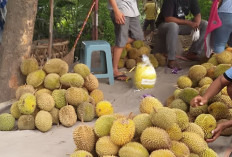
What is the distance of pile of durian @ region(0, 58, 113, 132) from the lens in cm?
306

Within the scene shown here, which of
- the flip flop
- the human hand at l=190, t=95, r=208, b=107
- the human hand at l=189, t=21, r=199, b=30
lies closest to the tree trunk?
the flip flop

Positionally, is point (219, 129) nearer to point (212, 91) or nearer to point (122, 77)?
point (212, 91)

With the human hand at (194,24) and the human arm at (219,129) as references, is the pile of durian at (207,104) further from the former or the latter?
the human hand at (194,24)

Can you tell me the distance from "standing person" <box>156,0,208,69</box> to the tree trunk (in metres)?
2.46

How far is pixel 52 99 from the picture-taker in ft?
10.5

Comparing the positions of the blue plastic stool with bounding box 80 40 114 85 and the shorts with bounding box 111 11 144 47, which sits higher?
the shorts with bounding box 111 11 144 47

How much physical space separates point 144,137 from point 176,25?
3696mm

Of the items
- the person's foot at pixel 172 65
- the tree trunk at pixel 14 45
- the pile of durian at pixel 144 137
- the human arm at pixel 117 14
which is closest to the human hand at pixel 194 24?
the person's foot at pixel 172 65

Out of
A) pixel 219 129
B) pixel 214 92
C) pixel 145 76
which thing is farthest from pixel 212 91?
pixel 145 76

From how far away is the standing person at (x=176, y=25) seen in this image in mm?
5344

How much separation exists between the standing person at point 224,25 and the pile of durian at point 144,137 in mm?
2576

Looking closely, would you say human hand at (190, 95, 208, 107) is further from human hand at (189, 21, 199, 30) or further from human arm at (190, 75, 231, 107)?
human hand at (189, 21, 199, 30)

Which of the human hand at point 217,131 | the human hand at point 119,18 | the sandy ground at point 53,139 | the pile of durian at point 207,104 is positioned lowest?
the sandy ground at point 53,139

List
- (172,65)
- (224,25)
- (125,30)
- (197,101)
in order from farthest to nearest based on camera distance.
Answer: (172,65)
(125,30)
(224,25)
(197,101)
